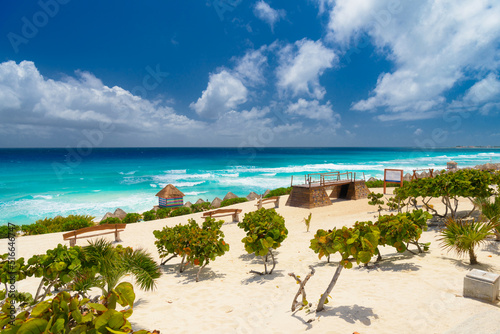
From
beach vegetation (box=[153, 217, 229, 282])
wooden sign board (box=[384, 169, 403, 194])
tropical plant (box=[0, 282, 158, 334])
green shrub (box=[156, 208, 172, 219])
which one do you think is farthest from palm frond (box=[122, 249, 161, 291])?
wooden sign board (box=[384, 169, 403, 194])

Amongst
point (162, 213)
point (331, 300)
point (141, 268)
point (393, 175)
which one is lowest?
point (162, 213)

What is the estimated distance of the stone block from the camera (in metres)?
4.75

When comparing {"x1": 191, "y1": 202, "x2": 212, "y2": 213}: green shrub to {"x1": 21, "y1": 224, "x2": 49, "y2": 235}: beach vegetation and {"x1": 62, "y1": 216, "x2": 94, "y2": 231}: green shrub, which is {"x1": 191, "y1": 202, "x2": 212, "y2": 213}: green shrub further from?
{"x1": 21, "y1": 224, "x2": 49, "y2": 235}: beach vegetation

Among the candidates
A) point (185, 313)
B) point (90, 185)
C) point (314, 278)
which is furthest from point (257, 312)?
point (90, 185)

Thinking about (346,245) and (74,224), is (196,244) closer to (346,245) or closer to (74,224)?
(346,245)

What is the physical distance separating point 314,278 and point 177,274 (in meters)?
4.23

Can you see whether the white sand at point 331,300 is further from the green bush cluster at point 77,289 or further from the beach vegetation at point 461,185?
the beach vegetation at point 461,185

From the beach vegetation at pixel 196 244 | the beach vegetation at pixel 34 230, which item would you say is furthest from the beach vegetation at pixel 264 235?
the beach vegetation at pixel 34 230

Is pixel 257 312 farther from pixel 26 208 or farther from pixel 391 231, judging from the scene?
pixel 26 208

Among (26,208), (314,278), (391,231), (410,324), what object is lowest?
(26,208)

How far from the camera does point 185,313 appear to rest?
18.3ft

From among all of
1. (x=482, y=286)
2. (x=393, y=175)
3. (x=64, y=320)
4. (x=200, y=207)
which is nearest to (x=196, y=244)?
(x=64, y=320)

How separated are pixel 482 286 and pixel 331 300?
8.92 ft

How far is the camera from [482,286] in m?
4.84
